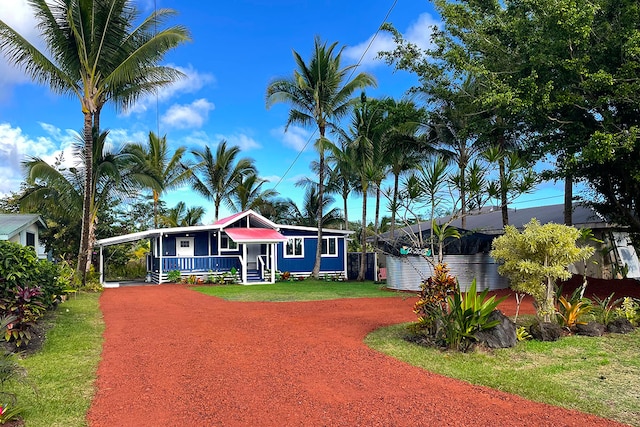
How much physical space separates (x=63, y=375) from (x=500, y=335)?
5962 millimetres

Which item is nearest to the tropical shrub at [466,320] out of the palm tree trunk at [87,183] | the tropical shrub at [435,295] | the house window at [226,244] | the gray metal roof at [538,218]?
the tropical shrub at [435,295]

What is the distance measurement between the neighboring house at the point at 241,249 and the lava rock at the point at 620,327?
15125 millimetres

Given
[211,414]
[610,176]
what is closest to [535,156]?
[610,176]

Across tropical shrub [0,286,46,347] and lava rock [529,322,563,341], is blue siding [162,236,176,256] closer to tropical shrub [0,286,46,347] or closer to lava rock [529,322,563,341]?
tropical shrub [0,286,46,347]

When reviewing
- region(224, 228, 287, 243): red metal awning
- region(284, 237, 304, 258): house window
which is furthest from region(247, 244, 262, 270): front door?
region(284, 237, 304, 258): house window

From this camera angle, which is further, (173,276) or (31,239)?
(173,276)

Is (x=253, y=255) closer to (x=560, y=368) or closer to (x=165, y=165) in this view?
(x=165, y=165)

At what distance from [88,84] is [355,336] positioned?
1294cm

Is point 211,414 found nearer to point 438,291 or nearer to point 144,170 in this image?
point 438,291

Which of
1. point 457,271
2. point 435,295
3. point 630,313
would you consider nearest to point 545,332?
point 435,295

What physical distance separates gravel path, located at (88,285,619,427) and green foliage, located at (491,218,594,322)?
281cm

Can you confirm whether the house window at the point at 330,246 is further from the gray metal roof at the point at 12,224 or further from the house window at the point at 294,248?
the gray metal roof at the point at 12,224

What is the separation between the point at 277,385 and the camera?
17.4ft

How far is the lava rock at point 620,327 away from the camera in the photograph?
8039 millimetres
